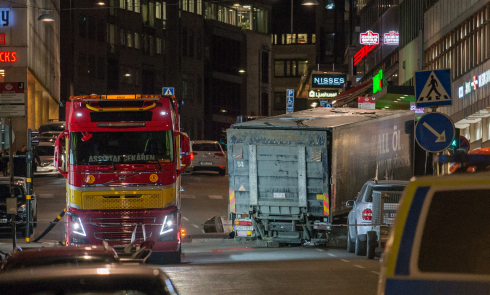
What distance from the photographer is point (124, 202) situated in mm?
16266

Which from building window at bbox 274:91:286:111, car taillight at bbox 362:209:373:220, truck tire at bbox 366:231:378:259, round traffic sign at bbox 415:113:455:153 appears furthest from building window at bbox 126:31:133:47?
round traffic sign at bbox 415:113:455:153

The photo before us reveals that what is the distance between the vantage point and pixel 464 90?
35500 millimetres

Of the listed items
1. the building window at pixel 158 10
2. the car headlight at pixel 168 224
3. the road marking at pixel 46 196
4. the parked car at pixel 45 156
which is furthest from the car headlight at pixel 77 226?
the building window at pixel 158 10

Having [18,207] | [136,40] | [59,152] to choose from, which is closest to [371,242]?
[59,152]

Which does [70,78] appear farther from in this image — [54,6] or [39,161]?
[39,161]

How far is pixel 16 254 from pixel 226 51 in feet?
245

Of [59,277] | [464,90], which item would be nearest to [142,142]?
[59,277]

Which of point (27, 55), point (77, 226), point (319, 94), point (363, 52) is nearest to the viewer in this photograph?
point (77, 226)

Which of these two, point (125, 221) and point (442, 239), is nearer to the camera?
point (442, 239)

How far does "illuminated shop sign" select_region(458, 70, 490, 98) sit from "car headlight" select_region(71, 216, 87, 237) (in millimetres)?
19279

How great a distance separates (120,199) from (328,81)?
4871 cm

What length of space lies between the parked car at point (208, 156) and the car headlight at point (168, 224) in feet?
90.9

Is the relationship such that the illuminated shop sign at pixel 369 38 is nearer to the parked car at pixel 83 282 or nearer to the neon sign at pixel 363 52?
the neon sign at pixel 363 52

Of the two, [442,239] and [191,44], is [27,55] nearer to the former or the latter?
[191,44]
